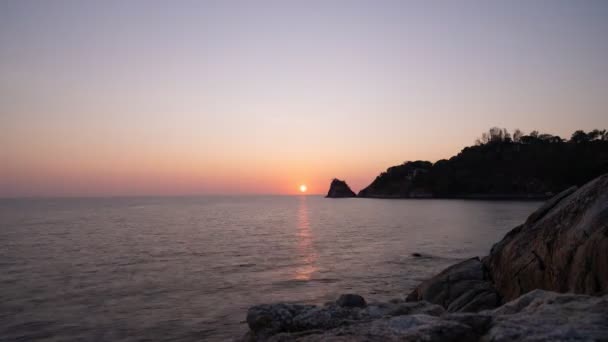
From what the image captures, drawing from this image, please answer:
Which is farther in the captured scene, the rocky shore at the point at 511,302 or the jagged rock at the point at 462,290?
the jagged rock at the point at 462,290

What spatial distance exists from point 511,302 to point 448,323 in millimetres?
3011

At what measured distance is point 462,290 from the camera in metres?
16.5

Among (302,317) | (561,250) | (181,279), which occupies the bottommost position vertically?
(181,279)

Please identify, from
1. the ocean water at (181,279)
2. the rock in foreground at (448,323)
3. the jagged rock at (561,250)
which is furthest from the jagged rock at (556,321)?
the ocean water at (181,279)

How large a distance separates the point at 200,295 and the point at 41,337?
8120mm

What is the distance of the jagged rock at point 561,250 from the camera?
10305mm

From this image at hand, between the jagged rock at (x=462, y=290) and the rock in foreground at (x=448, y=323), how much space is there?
7112 millimetres

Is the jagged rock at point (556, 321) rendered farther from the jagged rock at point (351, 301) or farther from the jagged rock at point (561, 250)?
the jagged rock at point (351, 301)

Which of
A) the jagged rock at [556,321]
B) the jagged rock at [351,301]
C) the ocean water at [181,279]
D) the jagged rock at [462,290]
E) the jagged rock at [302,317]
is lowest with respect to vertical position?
the ocean water at [181,279]

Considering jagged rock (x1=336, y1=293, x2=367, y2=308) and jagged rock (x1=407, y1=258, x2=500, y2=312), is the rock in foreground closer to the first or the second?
jagged rock (x1=336, y1=293, x2=367, y2=308)

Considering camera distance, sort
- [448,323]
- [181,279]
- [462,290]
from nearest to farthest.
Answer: [448,323], [462,290], [181,279]

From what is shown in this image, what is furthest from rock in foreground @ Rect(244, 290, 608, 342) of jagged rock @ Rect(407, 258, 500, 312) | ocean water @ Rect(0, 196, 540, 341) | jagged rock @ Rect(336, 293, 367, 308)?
A: ocean water @ Rect(0, 196, 540, 341)

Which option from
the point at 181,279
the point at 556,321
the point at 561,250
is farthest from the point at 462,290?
the point at 181,279

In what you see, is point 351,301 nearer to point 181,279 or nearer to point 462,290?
point 462,290
